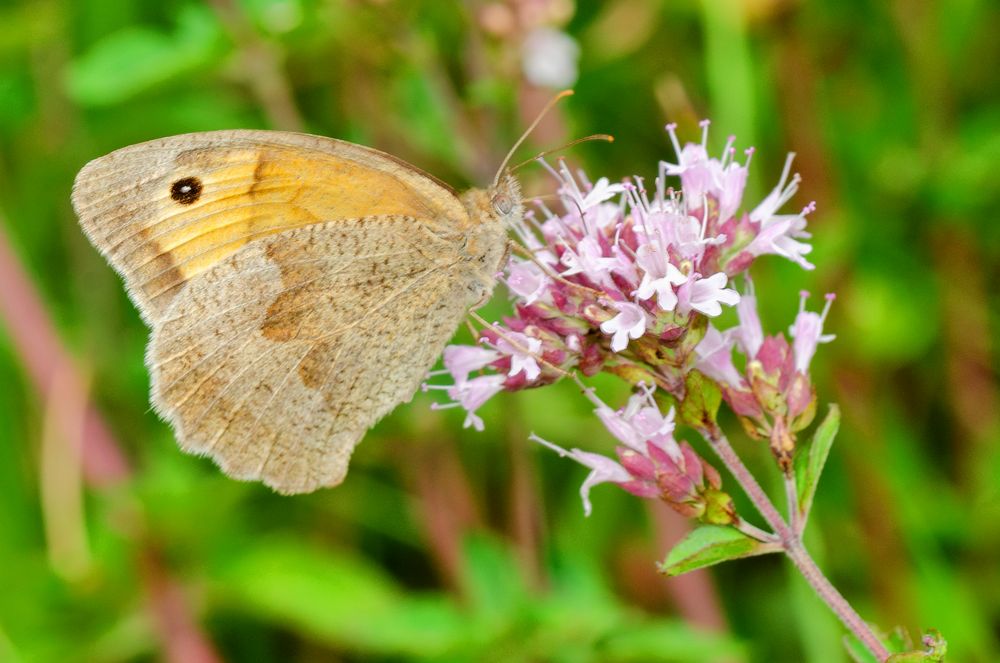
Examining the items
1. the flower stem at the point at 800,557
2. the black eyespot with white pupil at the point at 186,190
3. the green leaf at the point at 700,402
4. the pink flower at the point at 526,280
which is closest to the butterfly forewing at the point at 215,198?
the black eyespot with white pupil at the point at 186,190

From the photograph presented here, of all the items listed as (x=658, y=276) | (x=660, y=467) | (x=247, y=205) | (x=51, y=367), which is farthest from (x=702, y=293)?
(x=51, y=367)

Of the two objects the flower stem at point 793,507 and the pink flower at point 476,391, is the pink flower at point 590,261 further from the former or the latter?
the flower stem at point 793,507

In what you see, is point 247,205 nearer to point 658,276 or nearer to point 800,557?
point 658,276

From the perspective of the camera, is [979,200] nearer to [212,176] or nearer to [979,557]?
[979,557]

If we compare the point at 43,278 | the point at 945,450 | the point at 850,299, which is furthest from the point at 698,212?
the point at 43,278

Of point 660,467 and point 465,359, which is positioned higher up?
point 465,359

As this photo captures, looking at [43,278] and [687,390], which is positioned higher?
[43,278]
